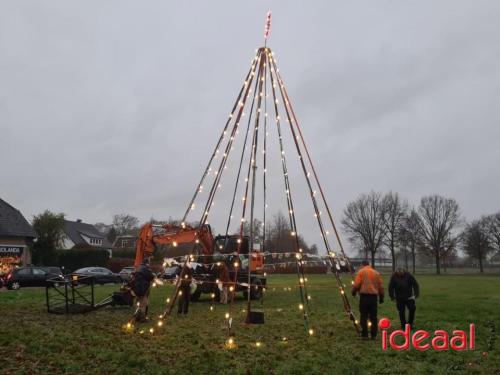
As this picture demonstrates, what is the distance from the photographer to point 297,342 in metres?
7.76

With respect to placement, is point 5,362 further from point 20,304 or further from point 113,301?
point 20,304

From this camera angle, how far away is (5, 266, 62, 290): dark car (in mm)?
20953

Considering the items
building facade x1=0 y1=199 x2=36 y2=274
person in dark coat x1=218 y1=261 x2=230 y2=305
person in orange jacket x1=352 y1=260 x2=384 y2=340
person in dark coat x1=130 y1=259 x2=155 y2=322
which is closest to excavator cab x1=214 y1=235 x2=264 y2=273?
person in dark coat x1=218 y1=261 x2=230 y2=305

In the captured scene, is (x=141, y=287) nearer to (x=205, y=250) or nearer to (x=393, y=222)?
(x=205, y=250)

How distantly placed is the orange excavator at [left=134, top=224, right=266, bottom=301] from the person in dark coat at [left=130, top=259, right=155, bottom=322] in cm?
133

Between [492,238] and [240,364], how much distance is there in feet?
209

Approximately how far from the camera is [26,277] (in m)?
21.4

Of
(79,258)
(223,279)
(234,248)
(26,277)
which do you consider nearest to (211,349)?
(223,279)

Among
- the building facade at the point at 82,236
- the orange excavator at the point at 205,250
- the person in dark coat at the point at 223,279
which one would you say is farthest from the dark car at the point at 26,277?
the building facade at the point at 82,236

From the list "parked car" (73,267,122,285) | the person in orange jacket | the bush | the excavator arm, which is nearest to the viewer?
the person in orange jacket

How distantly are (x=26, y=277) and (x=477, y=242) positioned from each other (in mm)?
57599

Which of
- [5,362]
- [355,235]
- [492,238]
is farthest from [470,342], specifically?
[492,238]

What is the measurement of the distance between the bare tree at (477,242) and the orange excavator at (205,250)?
51.3m

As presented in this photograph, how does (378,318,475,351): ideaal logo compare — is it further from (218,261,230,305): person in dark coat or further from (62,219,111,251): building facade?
(62,219,111,251): building facade
